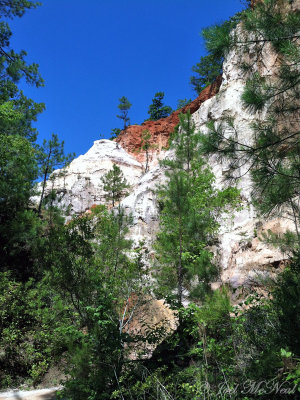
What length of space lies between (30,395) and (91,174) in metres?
25.6

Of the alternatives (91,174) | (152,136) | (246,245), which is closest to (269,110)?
(246,245)

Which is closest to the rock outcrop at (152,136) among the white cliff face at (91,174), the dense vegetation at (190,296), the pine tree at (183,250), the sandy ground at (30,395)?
the white cliff face at (91,174)

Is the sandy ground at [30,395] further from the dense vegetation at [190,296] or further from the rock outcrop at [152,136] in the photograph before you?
the rock outcrop at [152,136]

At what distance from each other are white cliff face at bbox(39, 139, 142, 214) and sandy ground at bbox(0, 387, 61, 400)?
20885 mm

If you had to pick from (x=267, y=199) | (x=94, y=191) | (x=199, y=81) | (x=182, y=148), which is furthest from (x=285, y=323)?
(x=199, y=81)

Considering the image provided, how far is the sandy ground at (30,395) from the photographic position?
22.4 feet

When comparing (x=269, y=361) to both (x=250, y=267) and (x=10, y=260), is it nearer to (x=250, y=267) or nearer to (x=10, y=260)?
(x=250, y=267)

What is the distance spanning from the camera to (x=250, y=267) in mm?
8852

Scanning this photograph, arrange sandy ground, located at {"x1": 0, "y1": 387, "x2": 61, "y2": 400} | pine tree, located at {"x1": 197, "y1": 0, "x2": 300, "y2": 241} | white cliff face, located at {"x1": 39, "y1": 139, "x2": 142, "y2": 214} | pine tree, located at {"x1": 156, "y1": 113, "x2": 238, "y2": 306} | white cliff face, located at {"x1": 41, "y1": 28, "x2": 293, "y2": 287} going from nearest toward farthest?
pine tree, located at {"x1": 197, "y1": 0, "x2": 300, "y2": 241} < pine tree, located at {"x1": 156, "y1": 113, "x2": 238, "y2": 306} < white cliff face, located at {"x1": 41, "y1": 28, "x2": 293, "y2": 287} < sandy ground, located at {"x1": 0, "y1": 387, "x2": 61, "y2": 400} < white cliff face, located at {"x1": 39, "y1": 139, "x2": 142, "y2": 214}

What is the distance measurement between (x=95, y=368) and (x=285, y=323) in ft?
9.22

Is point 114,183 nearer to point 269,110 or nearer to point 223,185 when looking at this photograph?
point 223,185

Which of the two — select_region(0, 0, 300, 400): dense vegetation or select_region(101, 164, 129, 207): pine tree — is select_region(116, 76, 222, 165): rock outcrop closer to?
select_region(101, 164, 129, 207): pine tree

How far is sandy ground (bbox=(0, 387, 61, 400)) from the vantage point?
22.4 ft

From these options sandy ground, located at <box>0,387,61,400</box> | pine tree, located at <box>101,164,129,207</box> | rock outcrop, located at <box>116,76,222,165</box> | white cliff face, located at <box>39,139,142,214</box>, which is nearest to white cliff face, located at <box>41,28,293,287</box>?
white cliff face, located at <box>39,139,142,214</box>
